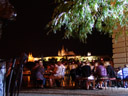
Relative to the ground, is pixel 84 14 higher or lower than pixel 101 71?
higher

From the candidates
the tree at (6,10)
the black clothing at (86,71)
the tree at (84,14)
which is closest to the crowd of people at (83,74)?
the black clothing at (86,71)

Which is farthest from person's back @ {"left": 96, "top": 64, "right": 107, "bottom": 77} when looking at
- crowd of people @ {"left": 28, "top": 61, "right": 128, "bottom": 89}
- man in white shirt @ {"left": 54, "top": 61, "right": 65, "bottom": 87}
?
man in white shirt @ {"left": 54, "top": 61, "right": 65, "bottom": 87}

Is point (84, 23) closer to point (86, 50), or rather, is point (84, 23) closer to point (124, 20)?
point (124, 20)

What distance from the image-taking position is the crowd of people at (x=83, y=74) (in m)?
13.4

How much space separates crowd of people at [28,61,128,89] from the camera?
13383 millimetres

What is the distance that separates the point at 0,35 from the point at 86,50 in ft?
165

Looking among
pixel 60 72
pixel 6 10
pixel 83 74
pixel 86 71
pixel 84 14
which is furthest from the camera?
pixel 60 72

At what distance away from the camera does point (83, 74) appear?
43.9ft

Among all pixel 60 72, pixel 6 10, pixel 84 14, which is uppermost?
pixel 84 14

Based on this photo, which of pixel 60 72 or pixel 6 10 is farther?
pixel 60 72

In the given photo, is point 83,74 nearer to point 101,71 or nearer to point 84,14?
point 101,71

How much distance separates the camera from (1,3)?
10.6 feet

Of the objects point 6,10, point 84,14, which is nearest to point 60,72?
point 84,14

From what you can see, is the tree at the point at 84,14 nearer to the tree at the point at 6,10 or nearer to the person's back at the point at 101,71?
the person's back at the point at 101,71
